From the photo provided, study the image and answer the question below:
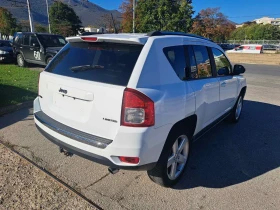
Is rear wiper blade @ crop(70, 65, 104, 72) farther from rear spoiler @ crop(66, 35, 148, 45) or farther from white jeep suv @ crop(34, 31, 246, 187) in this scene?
rear spoiler @ crop(66, 35, 148, 45)

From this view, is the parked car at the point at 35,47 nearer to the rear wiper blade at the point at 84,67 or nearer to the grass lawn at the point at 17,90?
the grass lawn at the point at 17,90

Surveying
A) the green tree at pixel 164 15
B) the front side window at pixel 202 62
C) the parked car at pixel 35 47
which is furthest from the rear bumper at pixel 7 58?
the green tree at pixel 164 15

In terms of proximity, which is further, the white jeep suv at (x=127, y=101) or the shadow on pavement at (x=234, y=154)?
the shadow on pavement at (x=234, y=154)

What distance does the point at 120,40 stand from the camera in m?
2.52

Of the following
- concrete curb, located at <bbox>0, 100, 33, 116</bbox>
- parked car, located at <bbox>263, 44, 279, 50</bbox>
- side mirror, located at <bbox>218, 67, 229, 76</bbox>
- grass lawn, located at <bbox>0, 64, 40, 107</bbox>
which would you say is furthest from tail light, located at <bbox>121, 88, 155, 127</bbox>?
parked car, located at <bbox>263, 44, 279, 50</bbox>

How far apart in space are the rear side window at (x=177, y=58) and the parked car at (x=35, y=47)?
28.5 feet

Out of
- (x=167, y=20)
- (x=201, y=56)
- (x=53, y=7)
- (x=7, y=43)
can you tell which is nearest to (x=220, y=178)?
(x=201, y=56)

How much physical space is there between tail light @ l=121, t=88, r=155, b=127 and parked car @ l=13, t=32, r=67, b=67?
9.20m

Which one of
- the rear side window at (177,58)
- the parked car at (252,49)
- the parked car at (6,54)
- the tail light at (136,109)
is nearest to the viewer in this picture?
the tail light at (136,109)

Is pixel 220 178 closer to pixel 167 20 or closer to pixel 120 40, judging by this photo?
pixel 120 40

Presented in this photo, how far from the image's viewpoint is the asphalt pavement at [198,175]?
2.68m

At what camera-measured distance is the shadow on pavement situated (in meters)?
3.15

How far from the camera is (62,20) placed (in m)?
63.0

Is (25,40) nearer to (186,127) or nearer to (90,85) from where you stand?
(90,85)
